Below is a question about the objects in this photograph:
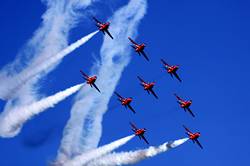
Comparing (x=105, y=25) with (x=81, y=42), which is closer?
(x=81, y=42)

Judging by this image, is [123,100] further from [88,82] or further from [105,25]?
[105,25]

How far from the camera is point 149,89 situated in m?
91.1

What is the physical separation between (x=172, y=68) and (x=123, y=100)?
33.9 feet

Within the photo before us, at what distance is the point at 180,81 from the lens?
90438 millimetres

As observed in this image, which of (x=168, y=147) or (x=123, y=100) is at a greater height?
(x=123, y=100)

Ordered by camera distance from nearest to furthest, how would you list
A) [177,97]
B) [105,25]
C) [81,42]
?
[81,42] → [105,25] → [177,97]

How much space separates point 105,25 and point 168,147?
2273 centimetres

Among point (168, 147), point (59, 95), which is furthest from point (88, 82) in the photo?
point (168, 147)

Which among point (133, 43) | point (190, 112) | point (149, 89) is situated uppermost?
point (133, 43)

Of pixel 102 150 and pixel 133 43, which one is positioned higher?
pixel 133 43

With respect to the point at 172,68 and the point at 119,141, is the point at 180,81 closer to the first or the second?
the point at 172,68

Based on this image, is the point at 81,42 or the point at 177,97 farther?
the point at 177,97

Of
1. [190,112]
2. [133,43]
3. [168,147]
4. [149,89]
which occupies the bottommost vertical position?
[168,147]

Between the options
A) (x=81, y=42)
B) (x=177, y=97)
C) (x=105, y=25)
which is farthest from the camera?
(x=177, y=97)
